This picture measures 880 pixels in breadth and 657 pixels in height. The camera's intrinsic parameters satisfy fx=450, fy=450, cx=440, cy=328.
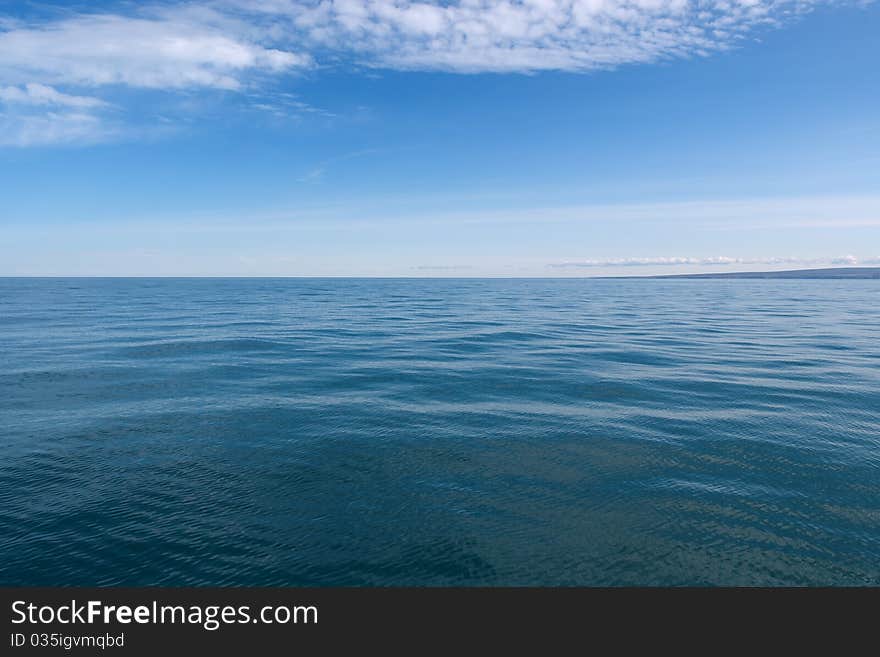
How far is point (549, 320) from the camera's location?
5100 centimetres

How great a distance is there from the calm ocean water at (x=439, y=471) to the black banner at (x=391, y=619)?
2.27 ft

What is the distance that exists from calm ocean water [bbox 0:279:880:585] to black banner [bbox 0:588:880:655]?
69 centimetres

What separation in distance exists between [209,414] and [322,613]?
40.6 ft

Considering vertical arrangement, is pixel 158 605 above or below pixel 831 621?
above

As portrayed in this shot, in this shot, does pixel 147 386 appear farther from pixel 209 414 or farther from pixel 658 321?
pixel 658 321

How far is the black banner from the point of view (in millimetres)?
6168

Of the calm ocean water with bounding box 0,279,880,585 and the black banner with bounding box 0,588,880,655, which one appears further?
the calm ocean water with bounding box 0,279,880,585

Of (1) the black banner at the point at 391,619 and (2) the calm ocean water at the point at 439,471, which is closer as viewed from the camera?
(1) the black banner at the point at 391,619

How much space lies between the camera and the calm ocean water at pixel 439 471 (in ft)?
26.9

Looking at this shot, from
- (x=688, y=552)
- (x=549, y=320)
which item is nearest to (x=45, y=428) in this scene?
(x=688, y=552)

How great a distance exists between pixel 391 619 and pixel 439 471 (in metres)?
5.66

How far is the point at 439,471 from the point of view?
476 inches

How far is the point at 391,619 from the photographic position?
21.3ft

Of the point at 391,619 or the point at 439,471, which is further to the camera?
the point at 439,471
